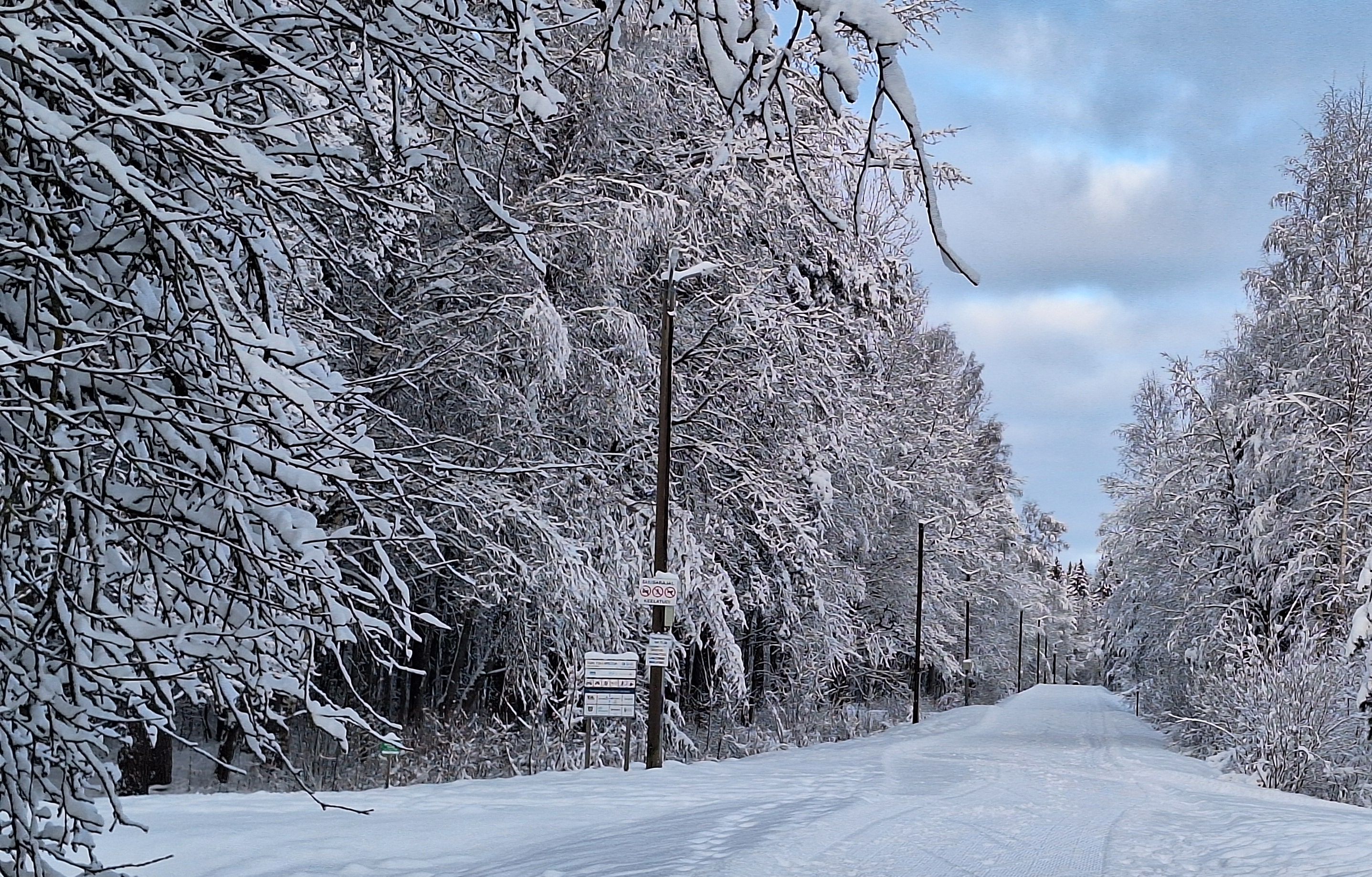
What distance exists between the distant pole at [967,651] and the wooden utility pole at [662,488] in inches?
971

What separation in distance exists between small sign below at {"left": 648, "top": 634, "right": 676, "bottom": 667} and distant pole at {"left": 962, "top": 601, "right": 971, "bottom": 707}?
25322 millimetres

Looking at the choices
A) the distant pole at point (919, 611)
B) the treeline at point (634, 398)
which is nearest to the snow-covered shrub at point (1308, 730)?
the treeline at point (634, 398)

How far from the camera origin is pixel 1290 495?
76.3 ft

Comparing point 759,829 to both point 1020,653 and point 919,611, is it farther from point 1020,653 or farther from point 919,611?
point 1020,653

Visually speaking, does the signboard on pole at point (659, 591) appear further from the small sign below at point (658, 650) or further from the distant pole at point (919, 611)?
the distant pole at point (919, 611)

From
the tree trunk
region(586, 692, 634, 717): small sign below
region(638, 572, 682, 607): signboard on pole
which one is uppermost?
region(638, 572, 682, 607): signboard on pole

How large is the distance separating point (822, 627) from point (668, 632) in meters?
6.51

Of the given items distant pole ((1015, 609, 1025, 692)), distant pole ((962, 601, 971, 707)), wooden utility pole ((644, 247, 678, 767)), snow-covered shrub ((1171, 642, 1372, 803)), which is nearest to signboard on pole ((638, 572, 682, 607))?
wooden utility pole ((644, 247, 678, 767))

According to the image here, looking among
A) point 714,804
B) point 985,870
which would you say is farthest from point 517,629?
point 985,870

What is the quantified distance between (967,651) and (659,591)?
3329 centimetres

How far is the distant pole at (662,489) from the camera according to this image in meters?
15.4

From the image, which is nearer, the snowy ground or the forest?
the forest

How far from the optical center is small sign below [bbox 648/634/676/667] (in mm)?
15484

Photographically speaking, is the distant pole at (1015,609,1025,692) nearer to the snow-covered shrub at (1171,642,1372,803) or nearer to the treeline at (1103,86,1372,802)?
the treeline at (1103,86,1372,802)
